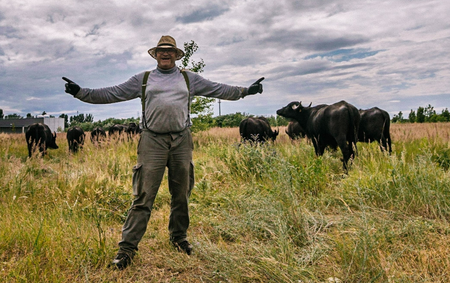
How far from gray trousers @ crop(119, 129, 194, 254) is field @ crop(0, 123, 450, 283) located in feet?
0.89

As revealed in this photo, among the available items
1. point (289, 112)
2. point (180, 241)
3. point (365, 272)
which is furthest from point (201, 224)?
point (289, 112)

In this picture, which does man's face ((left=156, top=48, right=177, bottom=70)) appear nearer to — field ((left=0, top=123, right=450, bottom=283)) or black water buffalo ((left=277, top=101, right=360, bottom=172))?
field ((left=0, top=123, right=450, bottom=283))

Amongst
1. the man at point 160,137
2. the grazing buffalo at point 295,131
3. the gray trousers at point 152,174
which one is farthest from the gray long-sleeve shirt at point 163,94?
the grazing buffalo at point 295,131

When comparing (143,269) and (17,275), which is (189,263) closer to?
(143,269)

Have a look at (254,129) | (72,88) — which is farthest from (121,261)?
(254,129)

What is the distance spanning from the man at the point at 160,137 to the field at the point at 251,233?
0.84 ft

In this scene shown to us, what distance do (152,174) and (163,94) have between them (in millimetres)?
893

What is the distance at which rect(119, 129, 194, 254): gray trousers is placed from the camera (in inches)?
142

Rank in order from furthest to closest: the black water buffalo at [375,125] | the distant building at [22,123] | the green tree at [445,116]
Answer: the distant building at [22,123] → the green tree at [445,116] → the black water buffalo at [375,125]

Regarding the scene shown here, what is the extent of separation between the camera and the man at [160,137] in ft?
11.8

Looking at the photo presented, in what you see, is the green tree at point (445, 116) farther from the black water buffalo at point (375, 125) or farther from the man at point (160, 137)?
the man at point (160, 137)

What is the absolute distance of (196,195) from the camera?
5.96 meters

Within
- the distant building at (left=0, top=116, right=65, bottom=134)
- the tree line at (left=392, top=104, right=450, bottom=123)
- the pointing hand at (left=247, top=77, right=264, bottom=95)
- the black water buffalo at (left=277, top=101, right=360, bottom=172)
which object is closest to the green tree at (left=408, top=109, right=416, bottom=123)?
the tree line at (left=392, top=104, right=450, bottom=123)

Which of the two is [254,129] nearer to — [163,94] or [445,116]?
[163,94]
